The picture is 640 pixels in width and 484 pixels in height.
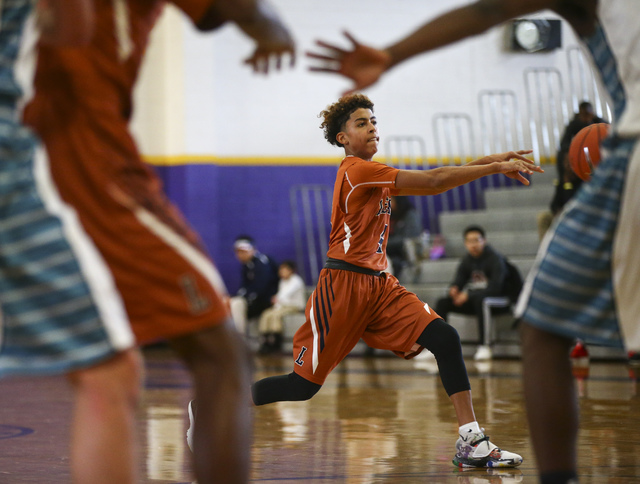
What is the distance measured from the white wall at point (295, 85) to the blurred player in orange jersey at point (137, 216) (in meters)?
10.8

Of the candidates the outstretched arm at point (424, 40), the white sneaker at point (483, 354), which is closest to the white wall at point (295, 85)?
the white sneaker at point (483, 354)

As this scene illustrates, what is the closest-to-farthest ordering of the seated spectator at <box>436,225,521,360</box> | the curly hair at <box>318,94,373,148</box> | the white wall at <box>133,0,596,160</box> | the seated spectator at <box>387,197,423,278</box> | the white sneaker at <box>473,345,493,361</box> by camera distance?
the curly hair at <box>318,94,373,148</box>
the white sneaker at <box>473,345,493,361</box>
the seated spectator at <box>436,225,521,360</box>
the seated spectator at <box>387,197,423,278</box>
the white wall at <box>133,0,596,160</box>

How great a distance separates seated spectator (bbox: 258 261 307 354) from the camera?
12.0 meters

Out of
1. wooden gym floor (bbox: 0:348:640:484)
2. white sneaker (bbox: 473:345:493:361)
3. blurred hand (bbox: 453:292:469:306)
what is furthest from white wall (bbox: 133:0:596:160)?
wooden gym floor (bbox: 0:348:640:484)

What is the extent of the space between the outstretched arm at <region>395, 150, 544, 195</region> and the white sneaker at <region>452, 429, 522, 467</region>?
110 centimetres

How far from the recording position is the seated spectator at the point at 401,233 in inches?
447

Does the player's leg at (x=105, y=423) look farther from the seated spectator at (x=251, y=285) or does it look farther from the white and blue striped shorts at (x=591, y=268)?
the seated spectator at (x=251, y=285)

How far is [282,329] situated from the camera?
12.1 metres

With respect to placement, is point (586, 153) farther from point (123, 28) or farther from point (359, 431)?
point (359, 431)

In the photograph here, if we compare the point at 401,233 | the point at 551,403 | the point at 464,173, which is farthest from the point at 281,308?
the point at 551,403

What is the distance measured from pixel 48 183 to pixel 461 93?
501 inches

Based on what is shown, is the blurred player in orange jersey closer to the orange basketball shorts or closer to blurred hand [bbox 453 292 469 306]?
the orange basketball shorts

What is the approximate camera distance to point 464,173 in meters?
3.81

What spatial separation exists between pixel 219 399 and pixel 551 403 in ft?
2.63
